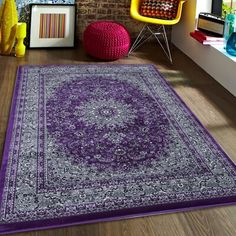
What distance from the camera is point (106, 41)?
4.13m

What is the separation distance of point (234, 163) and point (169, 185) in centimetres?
51

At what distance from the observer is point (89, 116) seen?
9.95ft

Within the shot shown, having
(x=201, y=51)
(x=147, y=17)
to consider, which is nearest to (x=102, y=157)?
(x=201, y=51)

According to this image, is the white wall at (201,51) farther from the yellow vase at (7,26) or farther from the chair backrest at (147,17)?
the yellow vase at (7,26)

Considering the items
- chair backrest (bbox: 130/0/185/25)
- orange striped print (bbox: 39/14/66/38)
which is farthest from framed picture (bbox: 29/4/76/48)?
chair backrest (bbox: 130/0/185/25)

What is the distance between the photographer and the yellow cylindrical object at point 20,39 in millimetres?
4211

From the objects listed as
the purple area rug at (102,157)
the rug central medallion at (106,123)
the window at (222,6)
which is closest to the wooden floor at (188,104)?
the purple area rug at (102,157)

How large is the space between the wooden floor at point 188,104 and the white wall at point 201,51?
0.08 meters

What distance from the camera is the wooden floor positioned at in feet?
6.29

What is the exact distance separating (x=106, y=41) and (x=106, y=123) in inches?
57.8

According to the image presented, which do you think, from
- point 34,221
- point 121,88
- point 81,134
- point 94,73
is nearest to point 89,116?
point 81,134

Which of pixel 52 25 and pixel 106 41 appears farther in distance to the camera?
pixel 52 25

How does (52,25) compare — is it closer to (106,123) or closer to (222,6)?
(222,6)

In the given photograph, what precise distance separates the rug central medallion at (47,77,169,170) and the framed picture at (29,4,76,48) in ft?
3.94
